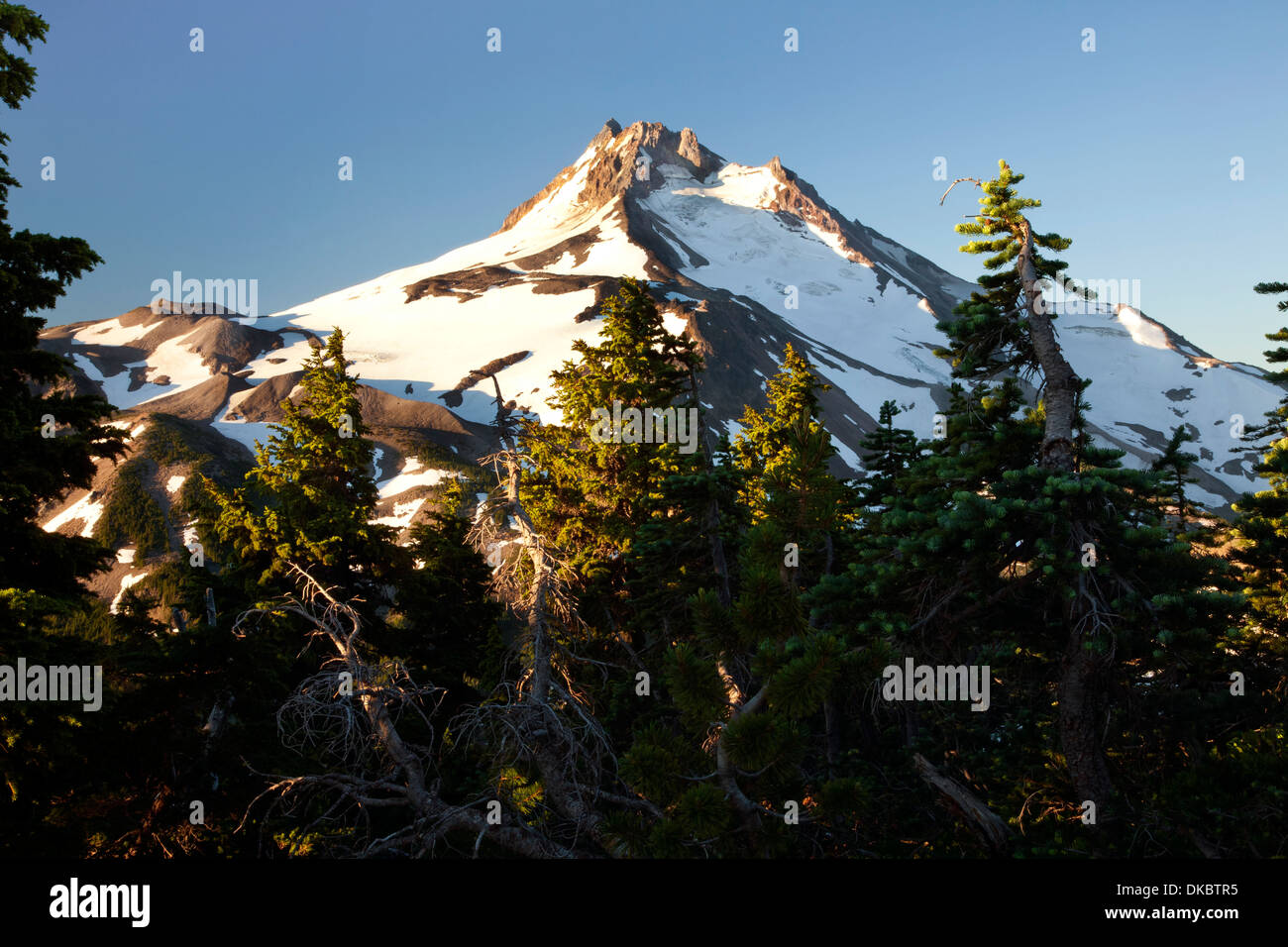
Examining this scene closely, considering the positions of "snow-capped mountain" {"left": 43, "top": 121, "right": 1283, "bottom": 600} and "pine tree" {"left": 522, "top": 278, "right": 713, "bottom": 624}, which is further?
"snow-capped mountain" {"left": 43, "top": 121, "right": 1283, "bottom": 600}

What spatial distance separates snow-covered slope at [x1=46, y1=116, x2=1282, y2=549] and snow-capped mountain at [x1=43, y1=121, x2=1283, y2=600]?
1.41 ft

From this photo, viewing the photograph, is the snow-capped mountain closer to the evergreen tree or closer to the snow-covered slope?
the snow-covered slope

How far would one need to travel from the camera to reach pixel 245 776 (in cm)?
1051

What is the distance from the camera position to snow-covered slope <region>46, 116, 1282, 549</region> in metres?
88.7

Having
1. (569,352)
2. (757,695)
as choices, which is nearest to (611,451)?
(757,695)

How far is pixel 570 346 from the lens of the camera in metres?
104

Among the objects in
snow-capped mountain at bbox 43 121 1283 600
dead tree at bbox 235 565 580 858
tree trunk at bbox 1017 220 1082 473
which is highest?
snow-capped mountain at bbox 43 121 1283 600

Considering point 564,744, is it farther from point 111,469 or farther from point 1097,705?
point 111,469

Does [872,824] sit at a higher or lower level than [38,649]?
lower

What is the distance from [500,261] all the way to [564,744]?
184m

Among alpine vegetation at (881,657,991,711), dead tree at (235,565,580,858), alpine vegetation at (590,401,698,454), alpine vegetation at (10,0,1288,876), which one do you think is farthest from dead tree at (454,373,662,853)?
alpine vegetation at (590,401,698,454)

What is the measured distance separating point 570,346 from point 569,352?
613cm
